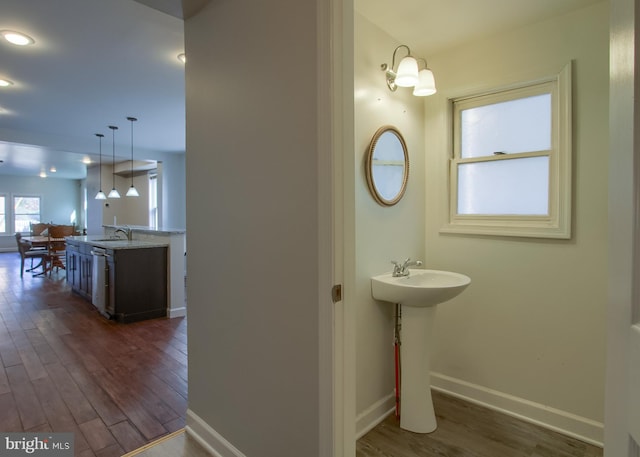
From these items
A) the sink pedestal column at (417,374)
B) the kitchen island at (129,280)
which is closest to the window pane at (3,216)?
the kitchen island at (129,280)

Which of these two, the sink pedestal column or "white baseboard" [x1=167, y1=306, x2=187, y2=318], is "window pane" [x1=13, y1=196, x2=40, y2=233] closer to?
"white baseboard" [x1=167, y1=306, x2=187, y2=318]

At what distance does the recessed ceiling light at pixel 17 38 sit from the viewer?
2.48m

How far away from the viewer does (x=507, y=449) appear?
6.22 feet

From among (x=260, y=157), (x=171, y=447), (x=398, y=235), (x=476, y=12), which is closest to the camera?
(x=260, y=157)

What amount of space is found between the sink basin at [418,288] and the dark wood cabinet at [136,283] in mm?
3171

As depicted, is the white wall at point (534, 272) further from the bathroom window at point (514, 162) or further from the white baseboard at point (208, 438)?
the white baseboard at point (208, 438)

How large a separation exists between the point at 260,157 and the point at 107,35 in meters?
1.97

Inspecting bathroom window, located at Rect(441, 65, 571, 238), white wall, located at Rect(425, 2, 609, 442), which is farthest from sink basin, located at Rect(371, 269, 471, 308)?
bathroom window, located at Rect(441, 65, 571, 238)

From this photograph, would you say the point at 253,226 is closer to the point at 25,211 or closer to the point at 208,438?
the point at 208,438

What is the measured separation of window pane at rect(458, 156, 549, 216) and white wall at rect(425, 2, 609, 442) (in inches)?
6.5

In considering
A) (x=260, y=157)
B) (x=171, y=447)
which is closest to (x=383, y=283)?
(x=260, y=157)

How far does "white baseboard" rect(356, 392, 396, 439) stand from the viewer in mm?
2037

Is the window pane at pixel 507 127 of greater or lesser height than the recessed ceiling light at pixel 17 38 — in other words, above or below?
below

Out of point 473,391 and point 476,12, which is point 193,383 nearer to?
point 473,391
